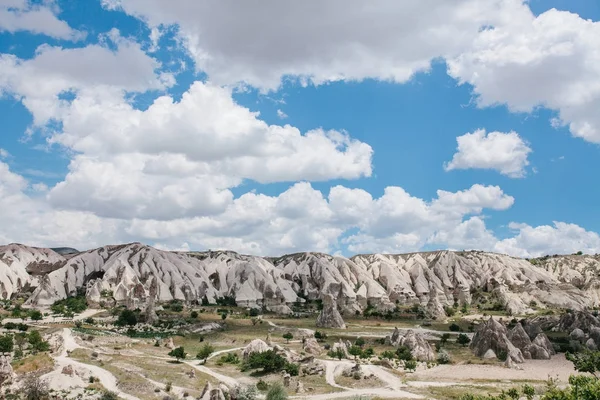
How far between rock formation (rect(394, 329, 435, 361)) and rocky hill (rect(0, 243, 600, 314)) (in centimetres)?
4766

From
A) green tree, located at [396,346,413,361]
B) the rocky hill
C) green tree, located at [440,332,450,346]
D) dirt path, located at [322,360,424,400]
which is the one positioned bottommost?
dirt path, located at [322,360,424,400]

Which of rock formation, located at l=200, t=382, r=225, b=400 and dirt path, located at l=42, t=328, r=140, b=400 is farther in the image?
dirt path, located at l=42, t=328, r=140, b=400

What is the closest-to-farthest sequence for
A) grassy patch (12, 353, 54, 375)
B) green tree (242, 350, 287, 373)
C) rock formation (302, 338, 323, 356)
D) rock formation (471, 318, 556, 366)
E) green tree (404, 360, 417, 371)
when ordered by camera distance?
grassy patch (12, 353, 54, 375) → green tree (242, 350, 287, 373) → green tree (404, 360, 417, 371) → rock formation (471, 318, 556, 366) → rock formation (302, 338, 323, 356)

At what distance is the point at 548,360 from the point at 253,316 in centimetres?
6215

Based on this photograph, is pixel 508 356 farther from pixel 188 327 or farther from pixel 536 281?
pixel 536 281

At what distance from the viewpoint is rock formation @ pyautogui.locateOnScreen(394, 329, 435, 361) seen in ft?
222

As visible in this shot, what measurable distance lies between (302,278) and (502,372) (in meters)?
97.6

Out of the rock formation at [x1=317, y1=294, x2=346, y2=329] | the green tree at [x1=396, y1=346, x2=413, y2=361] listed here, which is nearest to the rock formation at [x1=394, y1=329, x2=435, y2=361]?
the green tree at [x1=396, y1=346, x2=413, y2=361]

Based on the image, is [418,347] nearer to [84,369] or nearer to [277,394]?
[277,394]

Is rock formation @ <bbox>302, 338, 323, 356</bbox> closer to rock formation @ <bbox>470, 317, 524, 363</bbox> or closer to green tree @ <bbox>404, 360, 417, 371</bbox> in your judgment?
green tree @ <bbox>404, 360, 417, 371</bbox>

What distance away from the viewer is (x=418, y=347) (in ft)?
227

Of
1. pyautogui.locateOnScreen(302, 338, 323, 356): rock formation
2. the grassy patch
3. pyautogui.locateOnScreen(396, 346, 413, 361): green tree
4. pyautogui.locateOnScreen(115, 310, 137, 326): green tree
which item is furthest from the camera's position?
pyautogui.locateOnScreen(115, 310, 137, 326): green tree

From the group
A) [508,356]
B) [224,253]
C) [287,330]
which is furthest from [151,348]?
[224,253]

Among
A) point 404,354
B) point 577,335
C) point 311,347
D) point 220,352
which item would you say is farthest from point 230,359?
point 577,335
